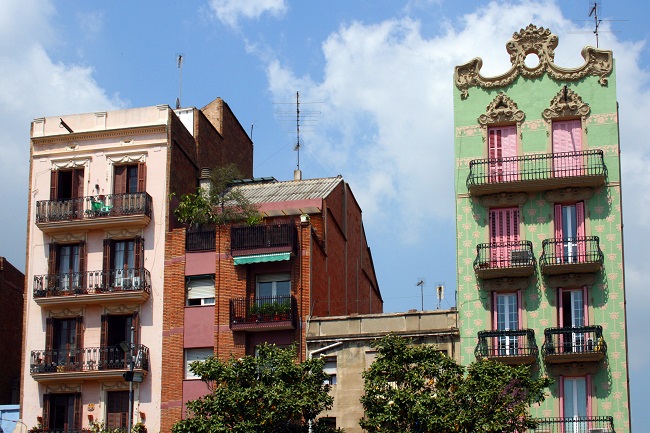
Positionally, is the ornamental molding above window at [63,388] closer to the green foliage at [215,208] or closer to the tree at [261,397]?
the green foliage at [215,208]

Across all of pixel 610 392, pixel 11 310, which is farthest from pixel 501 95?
pixel 11 310

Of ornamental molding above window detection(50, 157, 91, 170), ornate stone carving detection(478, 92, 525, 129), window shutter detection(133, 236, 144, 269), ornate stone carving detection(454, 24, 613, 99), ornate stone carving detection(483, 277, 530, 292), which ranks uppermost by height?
ornate stone carving detection(454, 24, 613, 99)

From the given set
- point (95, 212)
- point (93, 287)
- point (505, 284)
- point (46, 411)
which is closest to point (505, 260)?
point (505, 284)

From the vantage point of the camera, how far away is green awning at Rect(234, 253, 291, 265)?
57.0 m

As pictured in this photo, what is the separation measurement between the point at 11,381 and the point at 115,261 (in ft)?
34.8

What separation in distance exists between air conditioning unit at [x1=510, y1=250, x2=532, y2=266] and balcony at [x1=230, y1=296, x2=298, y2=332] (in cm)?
996

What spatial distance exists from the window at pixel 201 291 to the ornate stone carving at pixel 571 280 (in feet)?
50.3

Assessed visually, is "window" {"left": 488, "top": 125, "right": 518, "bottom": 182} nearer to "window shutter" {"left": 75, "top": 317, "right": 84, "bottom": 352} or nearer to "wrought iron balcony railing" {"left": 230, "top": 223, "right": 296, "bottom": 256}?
"wrought iron balcony railing" {"left": 230, "top": 223, "right": 296, "bottom": 256}

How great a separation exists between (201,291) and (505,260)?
14163mm

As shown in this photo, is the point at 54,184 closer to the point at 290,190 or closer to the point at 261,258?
the point at 290,190

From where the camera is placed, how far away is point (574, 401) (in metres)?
51.5

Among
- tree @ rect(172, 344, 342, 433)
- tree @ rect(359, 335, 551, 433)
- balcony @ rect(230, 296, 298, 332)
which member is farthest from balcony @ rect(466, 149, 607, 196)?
tree @ rect(172, 344, 342, 433)

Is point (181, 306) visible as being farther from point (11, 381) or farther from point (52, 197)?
point (11, 381)

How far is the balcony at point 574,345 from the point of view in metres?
51.0
